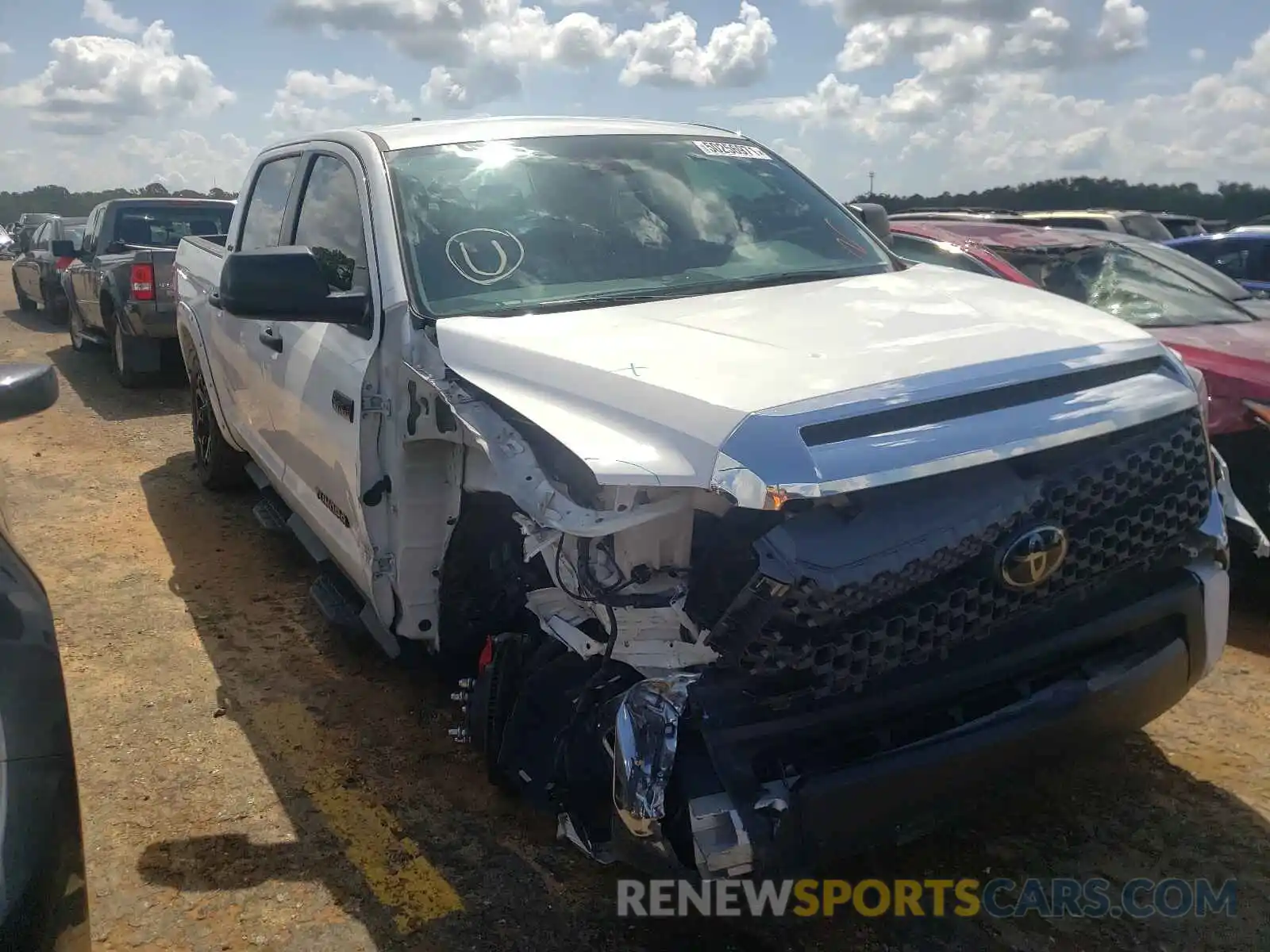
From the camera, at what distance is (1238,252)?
10031 mm

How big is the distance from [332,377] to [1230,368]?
12.1 ft

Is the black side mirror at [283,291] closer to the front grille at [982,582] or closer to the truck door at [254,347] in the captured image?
the truck door at [254,347]

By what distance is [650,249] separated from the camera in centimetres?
361

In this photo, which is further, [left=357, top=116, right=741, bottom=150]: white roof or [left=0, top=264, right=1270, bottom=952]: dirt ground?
[left=357, top=116, right=741, bottom=150]: white roof

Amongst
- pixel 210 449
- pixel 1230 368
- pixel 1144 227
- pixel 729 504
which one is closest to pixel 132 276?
pixel 210 449

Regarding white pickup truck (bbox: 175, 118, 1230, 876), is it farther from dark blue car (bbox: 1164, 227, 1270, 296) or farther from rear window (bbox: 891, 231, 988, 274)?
dark blue car (bbox: 1164, 227, 1270, 296)

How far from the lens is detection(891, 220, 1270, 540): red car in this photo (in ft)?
14.7

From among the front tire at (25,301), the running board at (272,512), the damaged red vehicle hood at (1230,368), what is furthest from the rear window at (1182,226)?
the front tire at (25,301)

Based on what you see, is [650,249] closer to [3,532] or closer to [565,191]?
[565,191]

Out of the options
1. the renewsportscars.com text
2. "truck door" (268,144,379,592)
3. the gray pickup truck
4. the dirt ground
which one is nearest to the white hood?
"truck door" (268,144,379,592)

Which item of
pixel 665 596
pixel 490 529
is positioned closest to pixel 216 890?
pixel 490 529

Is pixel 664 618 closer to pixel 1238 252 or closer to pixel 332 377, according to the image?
pixel 332 377

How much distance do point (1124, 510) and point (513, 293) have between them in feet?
5.92

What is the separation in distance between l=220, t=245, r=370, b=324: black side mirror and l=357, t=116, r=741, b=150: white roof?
2.35 ft
